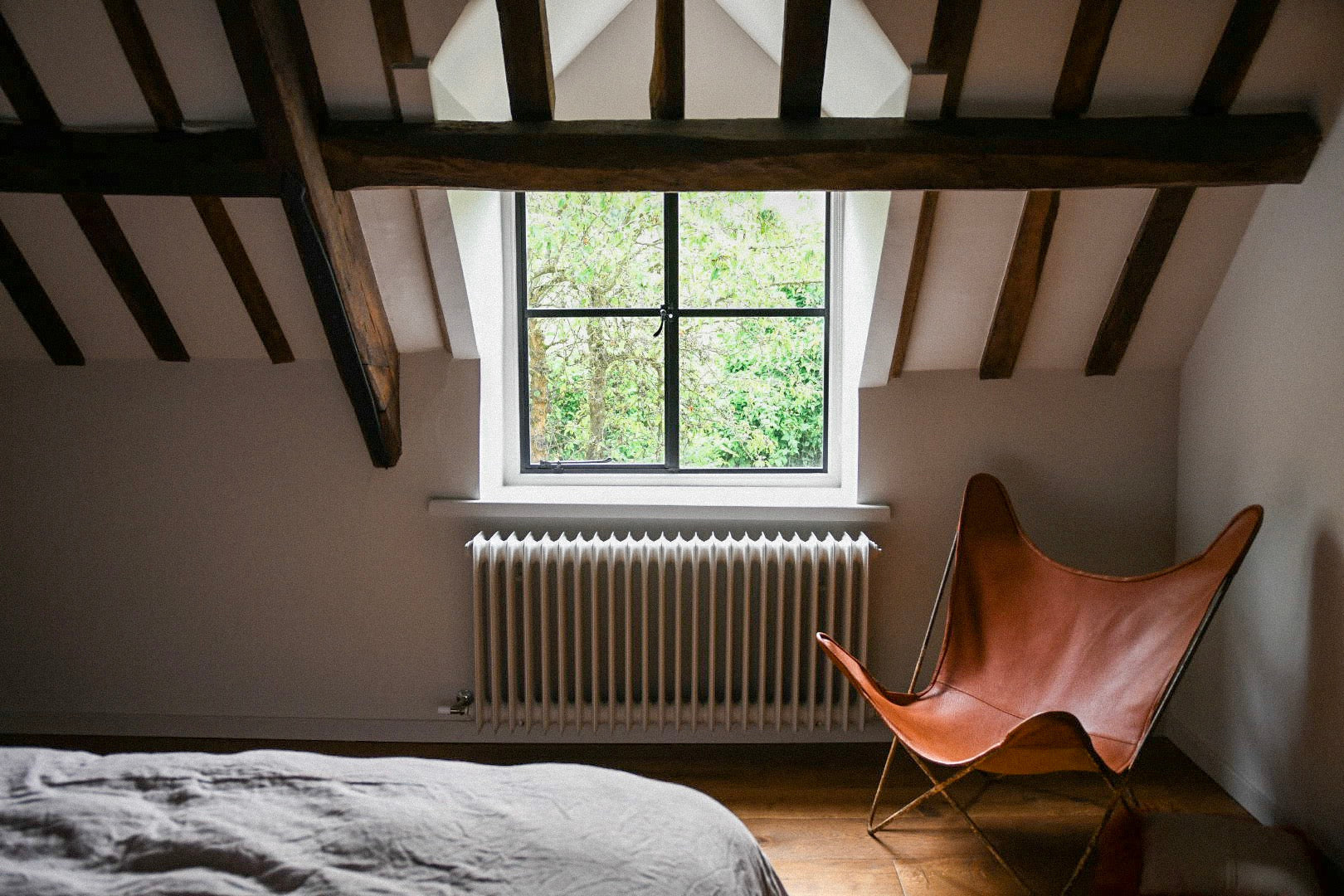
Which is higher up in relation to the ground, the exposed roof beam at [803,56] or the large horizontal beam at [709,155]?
the exposed roof beam at [803,56]

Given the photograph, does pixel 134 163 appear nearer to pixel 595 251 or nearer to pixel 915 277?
pixel 595 251

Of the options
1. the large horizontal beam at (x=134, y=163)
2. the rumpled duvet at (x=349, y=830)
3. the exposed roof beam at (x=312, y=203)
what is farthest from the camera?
the large horizontal beam at (x=134, y=163)

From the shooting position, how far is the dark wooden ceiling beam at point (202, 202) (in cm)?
221

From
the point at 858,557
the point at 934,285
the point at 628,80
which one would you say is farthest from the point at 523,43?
the point at 858,557

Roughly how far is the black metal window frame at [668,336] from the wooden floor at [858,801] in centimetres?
97

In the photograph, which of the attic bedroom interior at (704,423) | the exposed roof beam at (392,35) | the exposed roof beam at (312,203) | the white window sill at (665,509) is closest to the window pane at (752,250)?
the attic bedroom interior at (704,423)

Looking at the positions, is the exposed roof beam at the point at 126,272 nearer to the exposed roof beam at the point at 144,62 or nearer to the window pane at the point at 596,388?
the exposed roof beam at the point at 144,62

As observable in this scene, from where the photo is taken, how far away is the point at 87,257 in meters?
2.71

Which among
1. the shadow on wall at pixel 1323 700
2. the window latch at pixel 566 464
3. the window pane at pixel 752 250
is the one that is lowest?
the shadow on wall at pixel 1323 700

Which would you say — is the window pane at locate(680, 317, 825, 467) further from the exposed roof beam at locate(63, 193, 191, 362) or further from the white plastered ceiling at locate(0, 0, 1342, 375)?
the exposed roof beam at locate(63, 193, 191, 362)

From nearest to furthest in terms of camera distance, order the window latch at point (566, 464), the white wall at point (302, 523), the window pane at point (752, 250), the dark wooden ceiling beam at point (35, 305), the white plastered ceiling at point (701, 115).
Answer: the white plastered ceiling at point (701, 115) → the dark wooden ceiling beam at point (35, 305) → the white wall at point (302, 523) → the window pane at point (752, 250) → the window latch at point (566, 464)

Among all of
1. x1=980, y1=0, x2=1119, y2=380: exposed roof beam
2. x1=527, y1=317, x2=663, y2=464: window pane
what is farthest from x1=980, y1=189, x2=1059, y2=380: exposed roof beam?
x1=527, y1=317, x2=663, y2=464: window pane

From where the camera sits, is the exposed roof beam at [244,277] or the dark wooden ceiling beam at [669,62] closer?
the dark wooden ceiling beam at [669,62]

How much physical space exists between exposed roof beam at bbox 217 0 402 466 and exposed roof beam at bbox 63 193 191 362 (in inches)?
24.9
